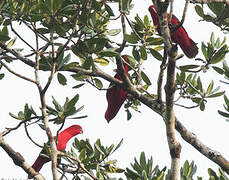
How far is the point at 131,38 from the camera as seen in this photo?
261cm

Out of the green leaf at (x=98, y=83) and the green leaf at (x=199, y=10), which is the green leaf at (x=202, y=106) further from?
the green leaf at (x=98, y=83)

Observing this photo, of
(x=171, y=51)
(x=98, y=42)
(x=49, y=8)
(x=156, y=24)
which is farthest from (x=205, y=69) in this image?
(x=49, y=8)

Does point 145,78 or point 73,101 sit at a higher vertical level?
point 145,78

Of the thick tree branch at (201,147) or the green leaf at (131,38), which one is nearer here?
the green leaf at (131,38)

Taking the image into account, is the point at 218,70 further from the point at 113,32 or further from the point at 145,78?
the point at 113,32

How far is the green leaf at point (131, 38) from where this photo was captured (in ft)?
8.46

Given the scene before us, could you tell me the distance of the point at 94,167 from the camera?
2.79m

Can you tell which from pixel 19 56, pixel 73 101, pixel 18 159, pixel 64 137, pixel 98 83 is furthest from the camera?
pixel 64 137

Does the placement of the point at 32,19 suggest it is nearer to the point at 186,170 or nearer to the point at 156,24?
the point at 156,24

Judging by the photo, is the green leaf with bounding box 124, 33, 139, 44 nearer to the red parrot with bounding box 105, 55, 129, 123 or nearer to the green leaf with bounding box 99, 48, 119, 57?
the green leaf with bounding box 99, 48, 119, 57

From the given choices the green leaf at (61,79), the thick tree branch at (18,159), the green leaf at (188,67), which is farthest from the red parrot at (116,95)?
the thick tree branch at (18,159)

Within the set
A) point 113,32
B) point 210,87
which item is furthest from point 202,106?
point 113,32

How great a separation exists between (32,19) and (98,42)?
1.24ft

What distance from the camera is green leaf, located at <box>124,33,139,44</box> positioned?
8.46 feet
